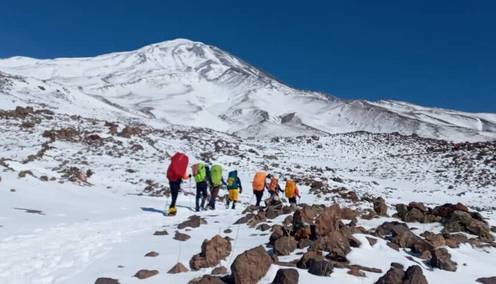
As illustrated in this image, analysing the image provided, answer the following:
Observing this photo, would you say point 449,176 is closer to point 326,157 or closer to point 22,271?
point 326,157

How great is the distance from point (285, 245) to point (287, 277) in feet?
4.64

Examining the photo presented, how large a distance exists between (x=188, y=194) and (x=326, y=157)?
75.5 ft

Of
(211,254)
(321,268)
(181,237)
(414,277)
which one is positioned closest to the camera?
(414,277)

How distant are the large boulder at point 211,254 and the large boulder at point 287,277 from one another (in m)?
1.26

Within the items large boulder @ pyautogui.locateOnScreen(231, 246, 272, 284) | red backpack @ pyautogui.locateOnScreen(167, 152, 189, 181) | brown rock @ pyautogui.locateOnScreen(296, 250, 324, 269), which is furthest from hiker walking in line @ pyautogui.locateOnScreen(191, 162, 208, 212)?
large boulder @ pyautogui.locateOnScreen(231, 246, 272, 284)

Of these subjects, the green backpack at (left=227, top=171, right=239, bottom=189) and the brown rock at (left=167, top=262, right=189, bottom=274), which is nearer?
the brown rock at (left=167, top=262, right=189, bottom=274)

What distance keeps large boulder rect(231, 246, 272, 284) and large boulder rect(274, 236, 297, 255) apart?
85 cm

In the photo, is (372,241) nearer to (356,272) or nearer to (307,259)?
(356,272)

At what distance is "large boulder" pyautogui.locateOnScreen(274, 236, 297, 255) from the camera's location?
7049 millimetres

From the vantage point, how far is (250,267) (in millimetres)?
5992

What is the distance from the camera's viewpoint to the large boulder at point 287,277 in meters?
5.68

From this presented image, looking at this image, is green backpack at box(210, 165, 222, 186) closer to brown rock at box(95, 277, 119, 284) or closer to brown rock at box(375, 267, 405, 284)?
brown rock at box(95, 277, 119, 284)

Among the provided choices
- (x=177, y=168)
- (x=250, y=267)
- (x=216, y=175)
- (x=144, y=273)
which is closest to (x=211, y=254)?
(x=144, y=273)

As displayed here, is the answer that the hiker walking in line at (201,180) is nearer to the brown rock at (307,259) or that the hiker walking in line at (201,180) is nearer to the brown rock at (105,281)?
the brown rock at (105,281)
